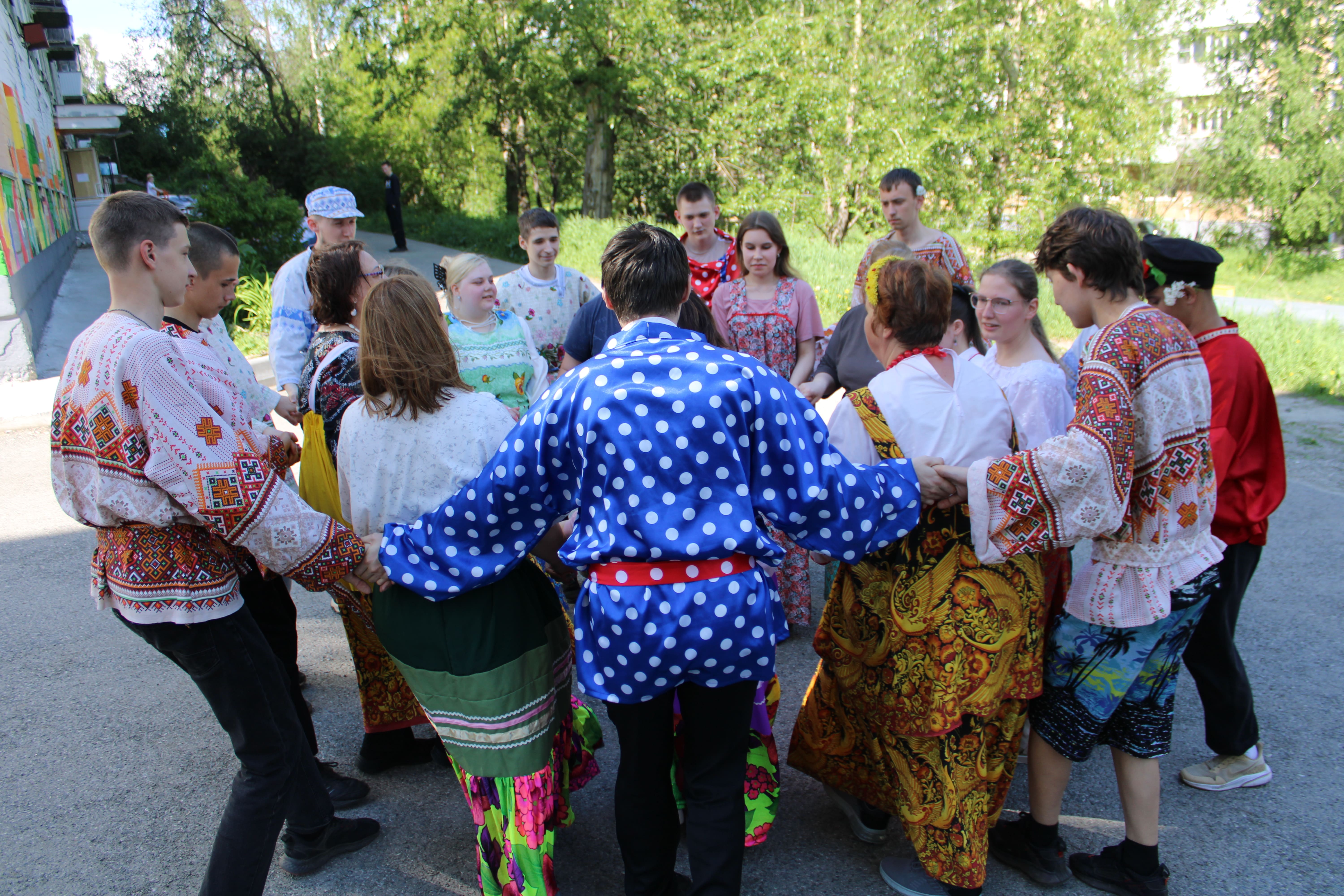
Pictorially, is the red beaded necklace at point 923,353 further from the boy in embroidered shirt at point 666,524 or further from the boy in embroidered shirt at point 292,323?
the boy in embroidered shirt at point 292,323

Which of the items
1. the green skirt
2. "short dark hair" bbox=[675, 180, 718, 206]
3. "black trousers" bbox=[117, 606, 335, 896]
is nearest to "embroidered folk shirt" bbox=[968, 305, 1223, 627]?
the green skirt

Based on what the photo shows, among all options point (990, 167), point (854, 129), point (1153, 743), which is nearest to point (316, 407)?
point (1153, 743)

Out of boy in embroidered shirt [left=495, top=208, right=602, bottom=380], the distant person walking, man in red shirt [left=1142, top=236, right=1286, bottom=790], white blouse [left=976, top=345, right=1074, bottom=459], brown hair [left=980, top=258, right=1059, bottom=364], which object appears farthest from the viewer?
the distant person walking

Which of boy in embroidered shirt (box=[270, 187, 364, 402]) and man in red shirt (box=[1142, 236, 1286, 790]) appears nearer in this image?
man in red shirt (box=[1142, 236, 1286, 790])

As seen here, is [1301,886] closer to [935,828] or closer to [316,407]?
[935,828]

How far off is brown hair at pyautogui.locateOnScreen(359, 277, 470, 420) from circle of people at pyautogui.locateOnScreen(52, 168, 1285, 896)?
0.01 meters

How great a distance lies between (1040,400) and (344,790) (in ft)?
9.13

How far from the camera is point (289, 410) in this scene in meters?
3.70

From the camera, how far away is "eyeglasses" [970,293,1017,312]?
129 inches

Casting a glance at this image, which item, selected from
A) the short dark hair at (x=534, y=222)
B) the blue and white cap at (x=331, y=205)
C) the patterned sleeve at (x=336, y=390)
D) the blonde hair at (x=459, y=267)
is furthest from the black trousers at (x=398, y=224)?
the patterned sleeve at (x=336, y=390)

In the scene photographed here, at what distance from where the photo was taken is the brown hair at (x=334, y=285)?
131 inches

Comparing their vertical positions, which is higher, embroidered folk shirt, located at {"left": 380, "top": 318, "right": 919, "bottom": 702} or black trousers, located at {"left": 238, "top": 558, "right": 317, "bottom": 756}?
embroidered folk shirt, located at {"left": 380, "top": 318, "right": 919, "bottom": 702}

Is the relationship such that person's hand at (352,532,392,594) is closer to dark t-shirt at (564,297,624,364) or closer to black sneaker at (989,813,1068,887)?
dark t-shirt at (564,297,624,364)

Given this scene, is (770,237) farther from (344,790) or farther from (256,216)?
(256,216)
